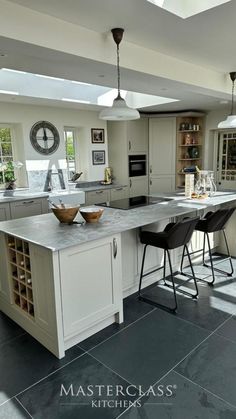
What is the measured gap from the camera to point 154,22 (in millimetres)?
2354

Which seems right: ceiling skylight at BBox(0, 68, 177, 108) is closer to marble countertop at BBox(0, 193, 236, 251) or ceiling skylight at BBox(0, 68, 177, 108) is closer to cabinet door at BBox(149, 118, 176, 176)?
cabinet door at BBox(149, 118, 176, 176)

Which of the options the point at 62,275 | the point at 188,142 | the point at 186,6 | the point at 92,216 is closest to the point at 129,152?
the point at 188,142

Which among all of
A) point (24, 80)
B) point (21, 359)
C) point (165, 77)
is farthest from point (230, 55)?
point (21, 359)

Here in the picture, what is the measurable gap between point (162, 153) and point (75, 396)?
212 inches

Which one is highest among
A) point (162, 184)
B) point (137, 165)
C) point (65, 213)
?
point (137, 165)

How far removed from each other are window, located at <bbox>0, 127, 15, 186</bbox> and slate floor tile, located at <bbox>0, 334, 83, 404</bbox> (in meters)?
3.27

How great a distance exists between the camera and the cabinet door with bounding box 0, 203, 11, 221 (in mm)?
4199

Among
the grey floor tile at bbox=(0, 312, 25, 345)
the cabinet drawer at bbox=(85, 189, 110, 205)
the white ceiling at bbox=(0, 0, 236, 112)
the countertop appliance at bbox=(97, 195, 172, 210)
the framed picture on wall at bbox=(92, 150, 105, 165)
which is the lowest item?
the grey floor tile at bbox=(0, 312, 25, 345)

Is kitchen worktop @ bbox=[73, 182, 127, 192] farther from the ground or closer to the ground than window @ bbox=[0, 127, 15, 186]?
closer to the ground

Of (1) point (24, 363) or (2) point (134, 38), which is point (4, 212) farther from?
(2) point (134, 38)

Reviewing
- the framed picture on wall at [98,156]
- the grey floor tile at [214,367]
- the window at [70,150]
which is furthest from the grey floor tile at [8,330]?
the framed picture on wall at [98,156]

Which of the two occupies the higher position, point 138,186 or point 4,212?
point 138,186

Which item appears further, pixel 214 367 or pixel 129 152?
pixel 129 152

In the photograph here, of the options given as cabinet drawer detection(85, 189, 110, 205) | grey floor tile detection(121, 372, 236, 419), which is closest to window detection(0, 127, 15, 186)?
cabinet drawer detection(85, 189, 110, 205)
